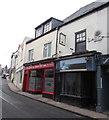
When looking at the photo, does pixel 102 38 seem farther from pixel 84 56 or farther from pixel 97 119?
pixel 97 119

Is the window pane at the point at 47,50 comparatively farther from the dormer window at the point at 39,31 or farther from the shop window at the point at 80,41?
the shop window at the point at 80,41

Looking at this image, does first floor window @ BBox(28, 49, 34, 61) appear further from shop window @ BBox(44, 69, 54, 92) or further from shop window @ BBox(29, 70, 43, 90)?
shop window @ BBox(44, 69, 54, 92)

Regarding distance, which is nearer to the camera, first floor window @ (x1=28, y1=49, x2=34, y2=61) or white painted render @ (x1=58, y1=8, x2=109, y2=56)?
white painted render @ (x1=58, y1=8, x2=109, y2=56)

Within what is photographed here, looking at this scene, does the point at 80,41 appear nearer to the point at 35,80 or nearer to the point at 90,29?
the point at 90,29

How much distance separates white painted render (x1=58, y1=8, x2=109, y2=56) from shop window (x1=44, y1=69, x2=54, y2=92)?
245cm

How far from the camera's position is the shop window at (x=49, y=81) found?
12.9m

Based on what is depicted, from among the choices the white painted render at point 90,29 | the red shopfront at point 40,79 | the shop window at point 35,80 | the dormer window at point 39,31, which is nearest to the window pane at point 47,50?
the red shopfront at point 40,79

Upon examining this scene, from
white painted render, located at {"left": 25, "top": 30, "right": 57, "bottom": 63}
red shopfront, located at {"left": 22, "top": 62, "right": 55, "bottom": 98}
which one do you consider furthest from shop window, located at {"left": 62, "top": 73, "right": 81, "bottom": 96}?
white painted render, located at {"left": 25, "top": 30, "right": 57, "bottom": 63}

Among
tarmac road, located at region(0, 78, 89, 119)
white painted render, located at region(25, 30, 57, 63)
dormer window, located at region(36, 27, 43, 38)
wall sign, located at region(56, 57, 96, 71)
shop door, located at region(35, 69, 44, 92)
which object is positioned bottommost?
tarmac road, located at region(0, 78, 89, 119)

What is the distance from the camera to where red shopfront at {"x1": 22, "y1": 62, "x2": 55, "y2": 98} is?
519 inches

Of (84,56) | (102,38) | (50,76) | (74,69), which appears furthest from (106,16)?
(50,76)

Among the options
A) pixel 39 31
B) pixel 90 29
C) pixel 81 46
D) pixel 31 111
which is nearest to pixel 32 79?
pixel 39 31

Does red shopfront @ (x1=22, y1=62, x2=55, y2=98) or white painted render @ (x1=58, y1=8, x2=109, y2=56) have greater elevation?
white painted render @ (x1=58, y1=8, x2=109, y2=56)

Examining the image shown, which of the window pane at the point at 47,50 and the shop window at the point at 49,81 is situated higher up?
the window pane at the point at 47,50
